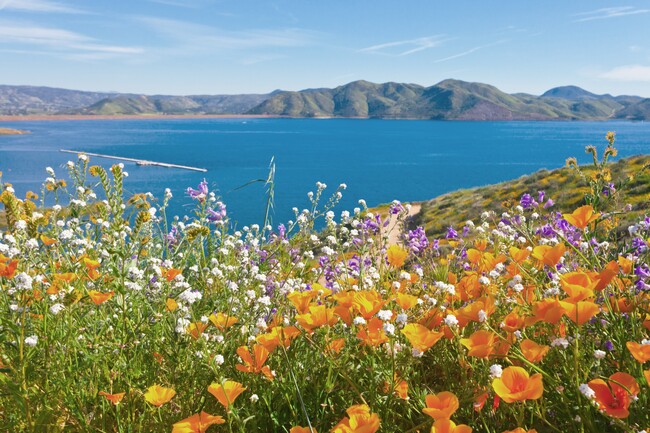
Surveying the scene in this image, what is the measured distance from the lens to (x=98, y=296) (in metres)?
2.10

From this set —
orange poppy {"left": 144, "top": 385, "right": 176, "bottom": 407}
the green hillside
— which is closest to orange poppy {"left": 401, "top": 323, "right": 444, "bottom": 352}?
orange poppy {"left": 144, "top": 385, "right": 176, "bottom": 407}

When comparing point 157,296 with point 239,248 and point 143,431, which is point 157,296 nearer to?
point 143,431

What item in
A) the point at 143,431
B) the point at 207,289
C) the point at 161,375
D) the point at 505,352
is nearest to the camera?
the point at 505,352

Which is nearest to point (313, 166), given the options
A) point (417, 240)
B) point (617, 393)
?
point (417, 240)

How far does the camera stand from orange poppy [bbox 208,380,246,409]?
5.27 feet

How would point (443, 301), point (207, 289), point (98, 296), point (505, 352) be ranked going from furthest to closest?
point (207, 289), point (443, 301), point (98, 296), point (505, 352)

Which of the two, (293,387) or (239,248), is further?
(239,248)

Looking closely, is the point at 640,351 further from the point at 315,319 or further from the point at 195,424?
the point at 195,424

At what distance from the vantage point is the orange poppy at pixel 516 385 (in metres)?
1.38

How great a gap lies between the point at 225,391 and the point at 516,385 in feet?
2.96

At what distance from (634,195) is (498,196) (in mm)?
9408

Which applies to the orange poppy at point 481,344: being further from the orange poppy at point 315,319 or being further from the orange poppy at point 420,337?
the orange poppy at point 315,319

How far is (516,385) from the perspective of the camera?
146 cm

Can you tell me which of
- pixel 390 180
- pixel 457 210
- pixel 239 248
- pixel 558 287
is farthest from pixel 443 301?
pixel 390 180
